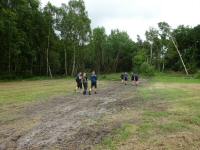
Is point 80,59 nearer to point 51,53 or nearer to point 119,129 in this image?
point 51,53

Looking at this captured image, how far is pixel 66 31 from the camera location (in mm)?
71938

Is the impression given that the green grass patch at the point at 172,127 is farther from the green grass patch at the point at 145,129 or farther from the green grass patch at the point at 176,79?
the green grass patch at the point at 176,79

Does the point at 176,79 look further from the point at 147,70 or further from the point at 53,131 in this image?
the point at 53,131

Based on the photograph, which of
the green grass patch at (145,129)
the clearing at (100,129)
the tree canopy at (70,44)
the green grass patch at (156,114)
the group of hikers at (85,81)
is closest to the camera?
the clearing at (100,129)

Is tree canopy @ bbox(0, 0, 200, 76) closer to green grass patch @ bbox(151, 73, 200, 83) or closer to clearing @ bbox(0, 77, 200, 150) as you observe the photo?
green grass patch @ bbox(151, 73, 200, 83)

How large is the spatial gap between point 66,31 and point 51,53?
5.54 metres

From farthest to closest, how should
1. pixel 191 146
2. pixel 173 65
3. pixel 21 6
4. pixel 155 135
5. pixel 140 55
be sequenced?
1. pixel 173 65
2. pixel 140 55
3. pixel 21 6
4. pixel 155 135
5. pixel 191 146

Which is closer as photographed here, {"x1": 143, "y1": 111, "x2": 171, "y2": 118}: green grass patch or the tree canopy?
{"x1": 143, "y1": 111, "x2": 171, "y2": 118}: green grass patch

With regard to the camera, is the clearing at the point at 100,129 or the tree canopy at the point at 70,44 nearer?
the clearing at the point at 100,129

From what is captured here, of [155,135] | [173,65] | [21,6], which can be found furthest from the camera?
[173,65]

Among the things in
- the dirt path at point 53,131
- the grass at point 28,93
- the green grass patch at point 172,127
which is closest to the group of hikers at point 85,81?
the grass at point 28,93

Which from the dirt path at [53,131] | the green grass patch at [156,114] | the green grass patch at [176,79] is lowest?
the dirt path at [53,131]

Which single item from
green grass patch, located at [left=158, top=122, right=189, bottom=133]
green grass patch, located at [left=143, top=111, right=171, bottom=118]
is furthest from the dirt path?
green grass patch, located at [left=158, top=122, right=189, bottom=133]

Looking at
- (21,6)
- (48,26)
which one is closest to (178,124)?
(21,6)
